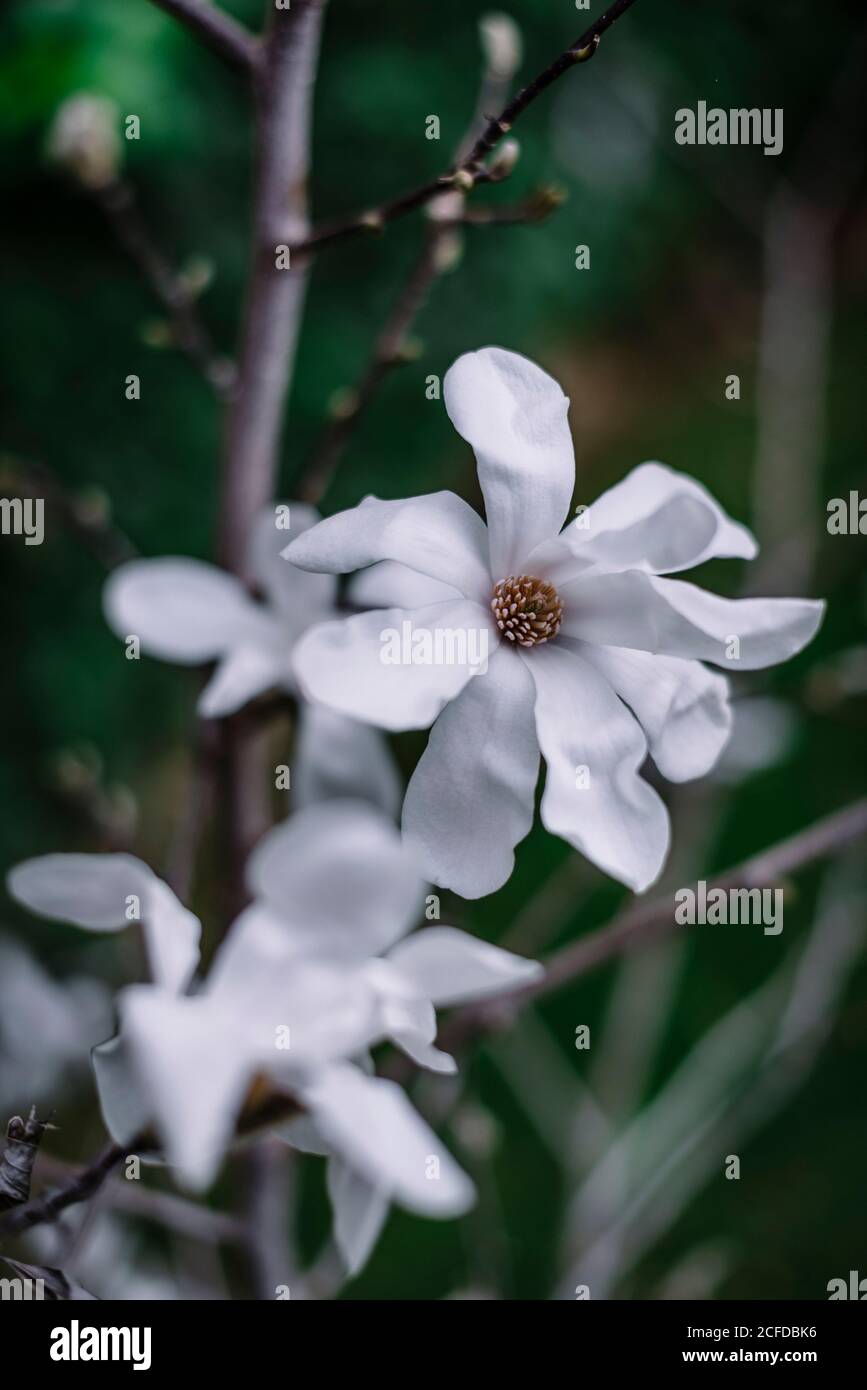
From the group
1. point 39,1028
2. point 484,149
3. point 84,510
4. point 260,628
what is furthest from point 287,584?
point 39,1028

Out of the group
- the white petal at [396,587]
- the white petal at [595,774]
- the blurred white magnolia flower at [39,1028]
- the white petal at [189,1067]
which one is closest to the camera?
the white petal at [189,1067]

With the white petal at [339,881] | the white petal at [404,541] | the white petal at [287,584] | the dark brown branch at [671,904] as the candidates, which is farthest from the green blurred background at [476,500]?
the white petal at [339,881]

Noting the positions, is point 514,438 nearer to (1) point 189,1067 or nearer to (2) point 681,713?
(2) point 681,713

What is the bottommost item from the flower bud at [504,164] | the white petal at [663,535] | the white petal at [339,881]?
the white petal at [339,881]

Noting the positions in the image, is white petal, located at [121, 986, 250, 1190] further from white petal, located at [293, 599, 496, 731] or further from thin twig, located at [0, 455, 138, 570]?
thin twig, located at [0, 455, 138, 570]

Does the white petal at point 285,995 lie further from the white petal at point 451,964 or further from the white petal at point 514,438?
the white petal at point 514,438

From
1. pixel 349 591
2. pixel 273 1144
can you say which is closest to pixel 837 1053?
pixel 273 1144

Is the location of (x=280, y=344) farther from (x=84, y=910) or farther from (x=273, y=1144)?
(x=273, y=1144)
